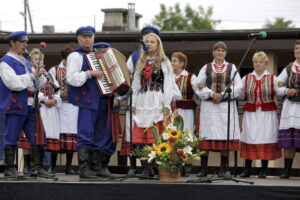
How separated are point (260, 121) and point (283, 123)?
0.34m

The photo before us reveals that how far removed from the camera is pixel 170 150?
8211 mm

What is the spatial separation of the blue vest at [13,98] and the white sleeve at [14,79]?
0.31ft

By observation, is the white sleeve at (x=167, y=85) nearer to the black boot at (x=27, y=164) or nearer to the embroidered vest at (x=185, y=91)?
the embroidered vest at (x=185, y=91)

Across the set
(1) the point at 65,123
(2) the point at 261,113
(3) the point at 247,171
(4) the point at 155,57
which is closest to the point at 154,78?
(4) the point at 155,57

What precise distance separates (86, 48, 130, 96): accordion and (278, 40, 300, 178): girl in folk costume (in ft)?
7.73

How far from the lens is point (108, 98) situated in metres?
8.55

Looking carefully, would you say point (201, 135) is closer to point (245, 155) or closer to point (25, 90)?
point (245, 155)

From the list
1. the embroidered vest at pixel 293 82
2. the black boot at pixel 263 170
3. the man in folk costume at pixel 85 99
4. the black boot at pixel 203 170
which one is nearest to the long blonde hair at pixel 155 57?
the man in folk costume at pixel 85 99

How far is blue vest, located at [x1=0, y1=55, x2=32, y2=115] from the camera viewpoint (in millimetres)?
8469

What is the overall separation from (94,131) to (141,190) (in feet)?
3.86

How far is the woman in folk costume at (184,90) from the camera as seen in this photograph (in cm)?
1002

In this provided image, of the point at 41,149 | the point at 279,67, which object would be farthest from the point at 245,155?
the point at 279,67

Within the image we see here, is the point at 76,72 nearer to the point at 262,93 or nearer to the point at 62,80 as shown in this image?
the point at 62,80

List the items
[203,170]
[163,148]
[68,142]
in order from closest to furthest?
1. [163,148]
2. [203,170]
3. [68,142]
